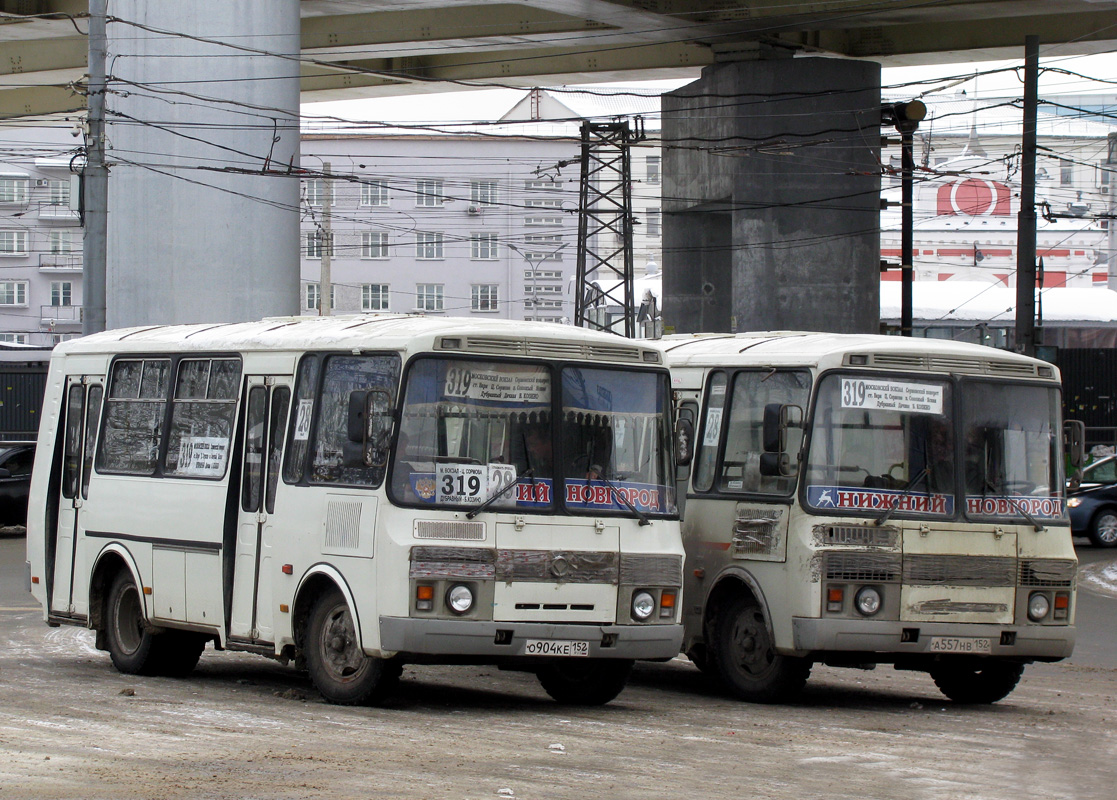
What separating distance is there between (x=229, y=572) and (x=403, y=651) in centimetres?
218

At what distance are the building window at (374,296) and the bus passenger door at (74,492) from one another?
63.2 meters

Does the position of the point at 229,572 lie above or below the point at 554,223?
below

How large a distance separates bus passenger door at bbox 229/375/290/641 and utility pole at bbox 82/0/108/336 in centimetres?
1091

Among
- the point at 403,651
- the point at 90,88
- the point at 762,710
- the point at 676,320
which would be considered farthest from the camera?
the point at 676,320

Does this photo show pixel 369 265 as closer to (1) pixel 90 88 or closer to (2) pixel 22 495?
(2) pixel 22 495

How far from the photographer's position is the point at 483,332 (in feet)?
33.1

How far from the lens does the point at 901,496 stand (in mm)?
11211

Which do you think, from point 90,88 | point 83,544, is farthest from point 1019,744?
point 90,88

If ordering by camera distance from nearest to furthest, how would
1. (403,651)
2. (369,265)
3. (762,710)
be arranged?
(403,651) → (762,710) → (369,265)

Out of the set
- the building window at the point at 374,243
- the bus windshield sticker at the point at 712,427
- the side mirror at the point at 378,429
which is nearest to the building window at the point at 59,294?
the building window at the point at 374,243

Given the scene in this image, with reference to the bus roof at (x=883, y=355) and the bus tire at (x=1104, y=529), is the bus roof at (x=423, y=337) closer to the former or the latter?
the bus roof at (x=883, y=355)

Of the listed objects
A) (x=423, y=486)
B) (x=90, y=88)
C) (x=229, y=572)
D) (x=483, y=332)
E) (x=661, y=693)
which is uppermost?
(x=90, y=88)

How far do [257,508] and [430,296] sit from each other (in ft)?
217

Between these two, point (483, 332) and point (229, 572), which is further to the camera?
point (229, 572)
